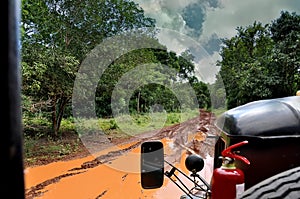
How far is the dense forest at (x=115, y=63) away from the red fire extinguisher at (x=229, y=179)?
4.50 metres

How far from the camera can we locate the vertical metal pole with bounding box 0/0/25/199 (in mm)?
147

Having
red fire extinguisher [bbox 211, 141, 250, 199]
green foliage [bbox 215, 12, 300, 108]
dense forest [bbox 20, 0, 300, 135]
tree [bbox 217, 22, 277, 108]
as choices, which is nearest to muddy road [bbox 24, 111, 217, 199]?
dense forest [bbox 20, 0, 300, 135]

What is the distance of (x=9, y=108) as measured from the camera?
0.15m

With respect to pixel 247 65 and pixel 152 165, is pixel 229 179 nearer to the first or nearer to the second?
pixel 152 165

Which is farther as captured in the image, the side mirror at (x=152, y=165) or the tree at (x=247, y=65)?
the tree at (x=247, y=65)

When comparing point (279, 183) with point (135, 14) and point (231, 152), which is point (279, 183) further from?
point (135, 14)

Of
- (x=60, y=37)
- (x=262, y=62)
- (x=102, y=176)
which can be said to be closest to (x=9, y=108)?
(x=102, y=176)

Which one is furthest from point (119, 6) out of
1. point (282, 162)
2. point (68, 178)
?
point (282, 162)

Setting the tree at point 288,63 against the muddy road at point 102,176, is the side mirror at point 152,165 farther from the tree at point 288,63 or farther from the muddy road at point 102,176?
the tree at point 288,63

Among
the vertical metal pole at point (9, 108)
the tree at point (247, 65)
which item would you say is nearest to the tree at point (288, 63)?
the tree at point (247, 65)

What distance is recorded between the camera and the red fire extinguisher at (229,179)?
2.44 feet

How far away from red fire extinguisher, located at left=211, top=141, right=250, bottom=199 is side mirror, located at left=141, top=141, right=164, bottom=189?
0.22 meters

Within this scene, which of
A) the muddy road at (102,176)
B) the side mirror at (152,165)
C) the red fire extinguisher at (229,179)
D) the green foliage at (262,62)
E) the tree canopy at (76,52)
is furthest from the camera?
the green foliage at (262,62)

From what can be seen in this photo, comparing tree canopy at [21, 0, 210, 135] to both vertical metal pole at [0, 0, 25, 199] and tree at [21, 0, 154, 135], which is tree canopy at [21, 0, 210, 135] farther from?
vertical metal pole at [0, 0, 25, 199]
